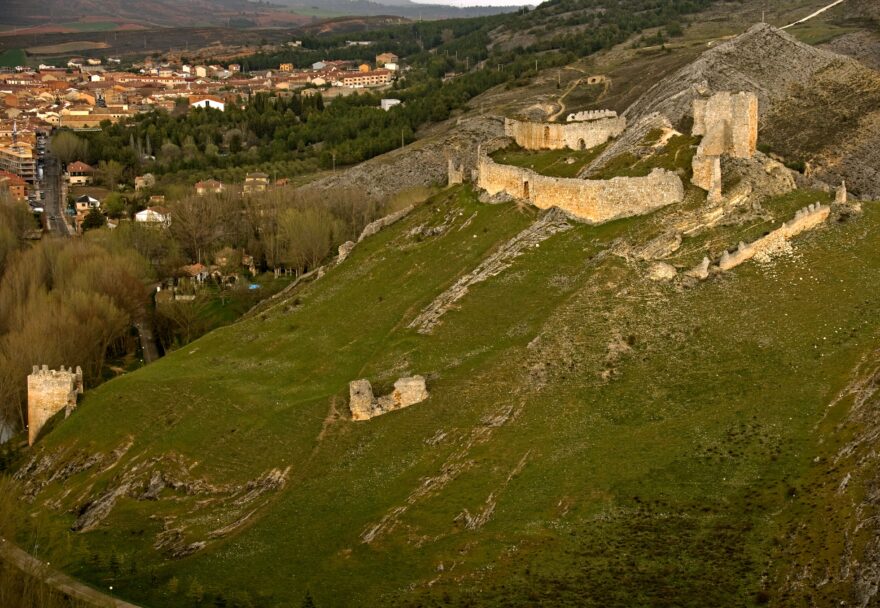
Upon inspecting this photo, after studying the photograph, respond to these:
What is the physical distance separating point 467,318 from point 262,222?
178ft

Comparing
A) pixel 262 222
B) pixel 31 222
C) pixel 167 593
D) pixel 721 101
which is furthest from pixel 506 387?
pixel 31 222

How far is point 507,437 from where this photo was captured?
43.0 meters

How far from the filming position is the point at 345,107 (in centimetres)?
17838

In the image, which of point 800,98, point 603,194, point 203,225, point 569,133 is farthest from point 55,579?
point 800,98

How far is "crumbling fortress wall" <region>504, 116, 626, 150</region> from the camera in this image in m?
67.6

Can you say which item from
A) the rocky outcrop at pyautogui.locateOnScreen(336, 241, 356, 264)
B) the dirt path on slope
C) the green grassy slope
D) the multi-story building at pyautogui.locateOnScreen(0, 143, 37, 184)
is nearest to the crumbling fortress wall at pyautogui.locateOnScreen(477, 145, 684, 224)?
the green grassy slope

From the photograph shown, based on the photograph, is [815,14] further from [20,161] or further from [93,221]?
[20,161]

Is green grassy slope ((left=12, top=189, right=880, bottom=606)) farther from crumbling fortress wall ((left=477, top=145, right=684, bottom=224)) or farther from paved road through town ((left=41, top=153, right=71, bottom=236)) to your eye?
paved road through town ((left=41, top=153, right=71, bottom=236))

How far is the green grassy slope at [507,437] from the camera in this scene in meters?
35.9

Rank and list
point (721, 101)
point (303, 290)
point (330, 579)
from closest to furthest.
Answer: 1. point (330, 579)
2. point (721, 101)
3. point (303, 290)

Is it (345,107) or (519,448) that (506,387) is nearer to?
(519,448)

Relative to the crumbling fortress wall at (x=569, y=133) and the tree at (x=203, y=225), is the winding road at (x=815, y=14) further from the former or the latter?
the crumbling fortress wall at (x=569, y=133)

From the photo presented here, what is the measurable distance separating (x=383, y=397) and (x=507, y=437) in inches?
273

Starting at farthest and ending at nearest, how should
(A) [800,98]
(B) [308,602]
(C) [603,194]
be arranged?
(A) [800,98]
(C) [603,194]
(B) [308,602]
